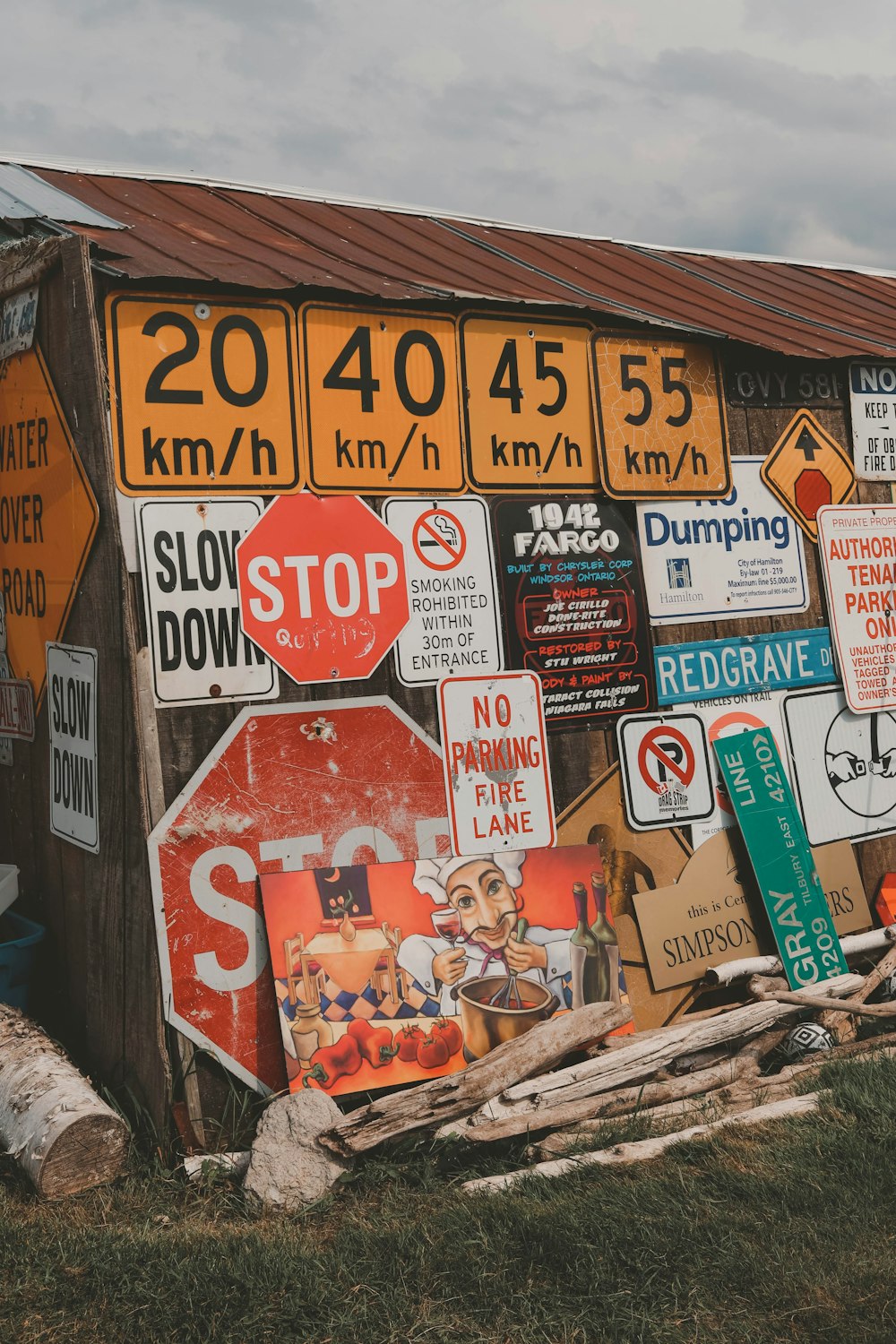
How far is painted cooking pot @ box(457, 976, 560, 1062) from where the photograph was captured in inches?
188

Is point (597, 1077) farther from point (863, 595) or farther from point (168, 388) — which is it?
point (863, 595)

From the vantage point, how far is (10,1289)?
347 centimetres

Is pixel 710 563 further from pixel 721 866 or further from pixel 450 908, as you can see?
Answer: pixel 450 908

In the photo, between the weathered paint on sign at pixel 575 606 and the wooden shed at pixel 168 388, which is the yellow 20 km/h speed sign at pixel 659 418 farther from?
the weathered paint on sign at pixel 575 606

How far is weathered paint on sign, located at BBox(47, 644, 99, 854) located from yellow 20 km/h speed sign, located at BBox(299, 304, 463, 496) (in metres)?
1.19

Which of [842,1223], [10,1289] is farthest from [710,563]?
Result: [10,1289]

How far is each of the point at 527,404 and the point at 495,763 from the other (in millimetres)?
1563

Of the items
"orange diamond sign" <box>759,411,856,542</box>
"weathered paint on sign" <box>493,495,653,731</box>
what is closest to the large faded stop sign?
"weathered paint on sign" <box>493,495,653,731</box>

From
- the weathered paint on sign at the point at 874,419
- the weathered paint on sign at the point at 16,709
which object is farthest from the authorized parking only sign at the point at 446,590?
the weathered paint on sign at the point at 874,419

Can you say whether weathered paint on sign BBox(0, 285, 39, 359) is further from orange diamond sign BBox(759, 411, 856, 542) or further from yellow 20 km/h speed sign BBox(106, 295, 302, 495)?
orange diamond sign BBox(759, 411, 856, 542)

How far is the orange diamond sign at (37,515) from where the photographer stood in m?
4.64

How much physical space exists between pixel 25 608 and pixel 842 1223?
13.0 feet

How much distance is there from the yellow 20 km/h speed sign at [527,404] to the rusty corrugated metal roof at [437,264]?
0.49 feet

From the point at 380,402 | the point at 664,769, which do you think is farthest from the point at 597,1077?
the point at 380,402
